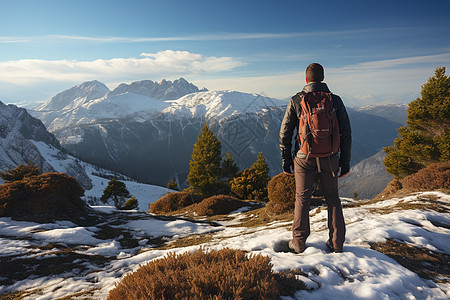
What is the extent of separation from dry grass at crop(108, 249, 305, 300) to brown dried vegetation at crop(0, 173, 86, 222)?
10.2 m

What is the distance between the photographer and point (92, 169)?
495 ft

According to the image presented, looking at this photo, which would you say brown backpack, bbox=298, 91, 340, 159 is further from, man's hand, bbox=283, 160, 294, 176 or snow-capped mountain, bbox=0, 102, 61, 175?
snow-capped mountain, bbox=0, 102, 61, 175

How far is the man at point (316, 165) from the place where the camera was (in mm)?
3758

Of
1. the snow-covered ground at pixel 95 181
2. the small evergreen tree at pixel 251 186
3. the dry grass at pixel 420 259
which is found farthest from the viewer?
the snow-covered ground at pixel 95 181

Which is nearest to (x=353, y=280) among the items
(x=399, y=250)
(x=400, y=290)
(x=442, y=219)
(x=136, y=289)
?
(x=400, y=290)

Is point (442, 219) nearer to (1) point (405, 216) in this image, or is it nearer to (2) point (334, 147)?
(1) point (405, 216)

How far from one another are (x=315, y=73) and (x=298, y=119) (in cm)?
81

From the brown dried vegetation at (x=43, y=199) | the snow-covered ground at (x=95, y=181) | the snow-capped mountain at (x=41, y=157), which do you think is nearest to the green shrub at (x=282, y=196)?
the brown dried vegetation at (x=43, y=199)

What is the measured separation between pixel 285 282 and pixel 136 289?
70.1 inches

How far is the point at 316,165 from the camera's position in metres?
3.89

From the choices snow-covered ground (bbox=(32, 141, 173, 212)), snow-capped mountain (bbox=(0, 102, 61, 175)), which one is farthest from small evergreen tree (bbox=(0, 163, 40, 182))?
snow-capped mountain (bbox=(0, 102, 61, 175))

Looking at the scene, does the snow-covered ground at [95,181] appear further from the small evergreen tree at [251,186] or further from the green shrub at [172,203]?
the small evergreen tree at [251,186]

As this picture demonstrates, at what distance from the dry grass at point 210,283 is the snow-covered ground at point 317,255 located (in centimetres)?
42

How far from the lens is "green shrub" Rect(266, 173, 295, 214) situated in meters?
12.3
